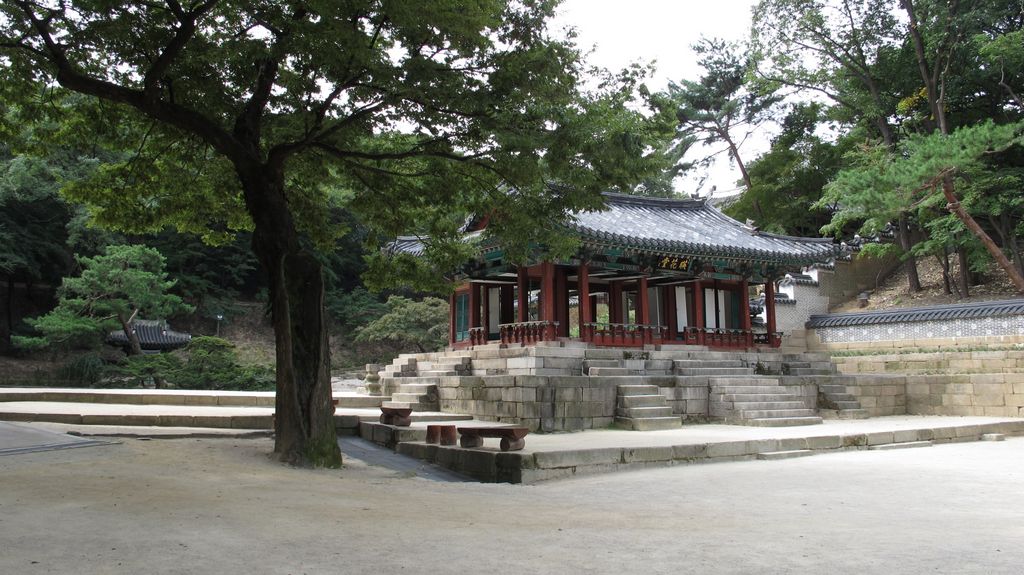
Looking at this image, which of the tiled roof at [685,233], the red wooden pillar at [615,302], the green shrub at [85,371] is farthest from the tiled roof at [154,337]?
the tiled roof at [685,233]

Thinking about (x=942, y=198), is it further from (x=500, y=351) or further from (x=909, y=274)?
(x=500, y=351)

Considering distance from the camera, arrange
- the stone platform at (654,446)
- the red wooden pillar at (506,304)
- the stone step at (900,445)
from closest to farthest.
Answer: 1. the stone platform at (654,446)
2. the stone step at (900,445)
3. the red wooden pillar at (506,304)

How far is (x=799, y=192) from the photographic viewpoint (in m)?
34.3

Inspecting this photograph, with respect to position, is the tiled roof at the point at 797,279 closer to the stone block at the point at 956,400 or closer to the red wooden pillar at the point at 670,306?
the red wooden pillar at the point at 670,306

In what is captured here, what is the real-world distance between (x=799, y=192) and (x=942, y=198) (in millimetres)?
10129

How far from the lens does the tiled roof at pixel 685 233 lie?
62.9 feet

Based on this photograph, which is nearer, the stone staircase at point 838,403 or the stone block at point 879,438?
the stone block at point 879,438

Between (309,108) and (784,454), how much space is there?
349 inches

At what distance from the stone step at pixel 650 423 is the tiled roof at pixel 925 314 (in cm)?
1320

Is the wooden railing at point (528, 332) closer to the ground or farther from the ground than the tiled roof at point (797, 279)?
closer to the ground

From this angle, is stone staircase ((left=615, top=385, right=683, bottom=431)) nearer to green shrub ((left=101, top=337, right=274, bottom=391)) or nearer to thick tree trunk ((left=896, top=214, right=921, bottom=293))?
green shrub ((left=101, top=337, right=274, bottom=391))

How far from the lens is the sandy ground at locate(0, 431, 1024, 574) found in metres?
4.33

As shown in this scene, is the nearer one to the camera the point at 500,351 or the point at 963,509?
the point at 963,509

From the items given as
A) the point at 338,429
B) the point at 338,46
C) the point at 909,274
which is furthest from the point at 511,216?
the point at 909,274
